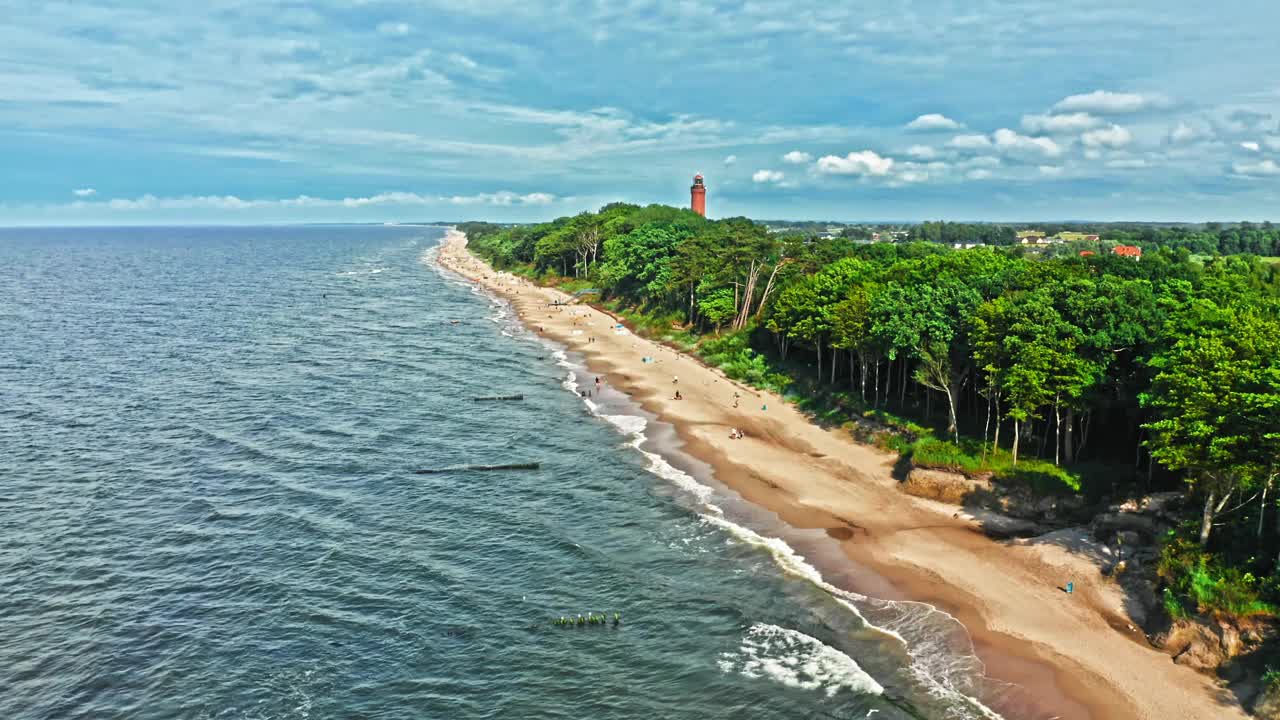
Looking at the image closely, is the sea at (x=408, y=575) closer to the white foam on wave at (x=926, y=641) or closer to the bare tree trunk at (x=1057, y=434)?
the white foam on wave at (x=926, y=641)

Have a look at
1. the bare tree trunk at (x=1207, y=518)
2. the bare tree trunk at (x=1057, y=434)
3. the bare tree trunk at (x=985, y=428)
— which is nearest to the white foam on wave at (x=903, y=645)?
the bare tree trunk at (x=1207, y=518)

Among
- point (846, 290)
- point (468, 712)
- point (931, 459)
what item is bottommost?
point (468, 712)

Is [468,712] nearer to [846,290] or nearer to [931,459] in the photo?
[931,459]

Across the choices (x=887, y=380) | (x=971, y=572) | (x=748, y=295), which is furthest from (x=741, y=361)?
(x=971, y=572)

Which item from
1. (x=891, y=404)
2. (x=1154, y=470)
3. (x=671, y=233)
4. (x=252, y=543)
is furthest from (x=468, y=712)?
(x=671, y=233)

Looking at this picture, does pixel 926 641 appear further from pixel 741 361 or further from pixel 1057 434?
pixel 741 361

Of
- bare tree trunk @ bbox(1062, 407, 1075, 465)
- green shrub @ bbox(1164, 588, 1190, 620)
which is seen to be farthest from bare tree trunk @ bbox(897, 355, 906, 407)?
green shrub @ bbox(1164, 588, 1190, 620)
